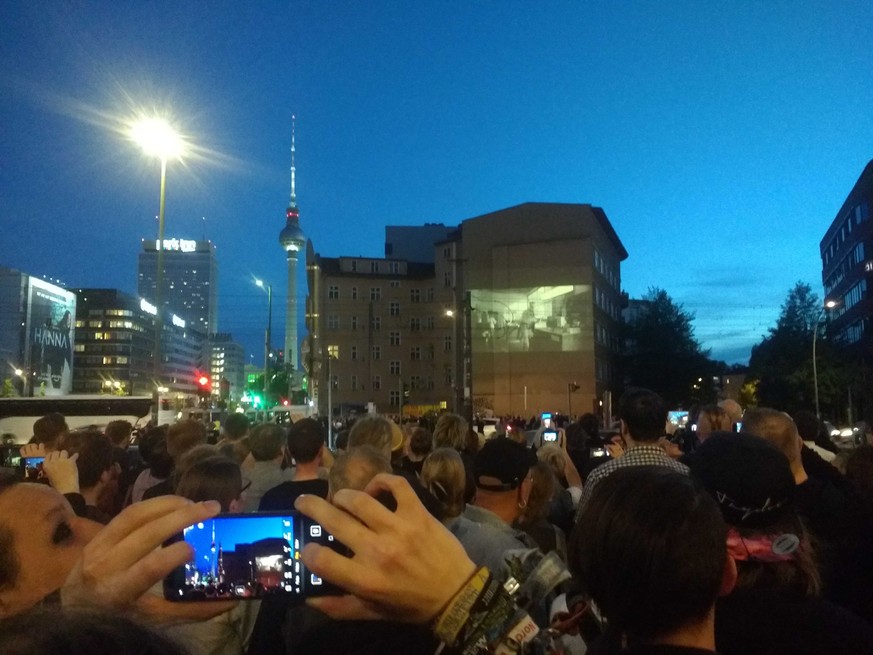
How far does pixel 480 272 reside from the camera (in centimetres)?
6625

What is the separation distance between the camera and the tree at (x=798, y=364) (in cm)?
5400

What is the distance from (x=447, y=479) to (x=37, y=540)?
2820 millimetres

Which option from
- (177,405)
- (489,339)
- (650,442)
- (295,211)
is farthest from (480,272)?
(295,211)

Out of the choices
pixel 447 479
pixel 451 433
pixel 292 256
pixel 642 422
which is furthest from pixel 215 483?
pixel 292 256

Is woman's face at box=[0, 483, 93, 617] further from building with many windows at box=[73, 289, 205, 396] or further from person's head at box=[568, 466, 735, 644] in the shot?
building with many windows at box=[73, 289, 205, 396]

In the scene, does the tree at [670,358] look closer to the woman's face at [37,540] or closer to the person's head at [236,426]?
the person's head at [236,426]

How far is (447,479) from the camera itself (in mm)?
4441

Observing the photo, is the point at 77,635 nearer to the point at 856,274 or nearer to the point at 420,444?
the point at 420,444

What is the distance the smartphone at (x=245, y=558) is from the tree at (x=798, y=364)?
57.2 meters

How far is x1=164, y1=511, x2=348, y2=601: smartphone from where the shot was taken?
187cm

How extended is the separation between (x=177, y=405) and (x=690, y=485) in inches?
1506

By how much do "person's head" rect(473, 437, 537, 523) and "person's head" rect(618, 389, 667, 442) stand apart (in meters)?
0.91

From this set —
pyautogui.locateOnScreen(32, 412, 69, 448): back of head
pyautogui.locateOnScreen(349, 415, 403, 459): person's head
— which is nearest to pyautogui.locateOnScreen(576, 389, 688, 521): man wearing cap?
pyautogui.locateOnScreen(349, 415, 403, 459): person's head

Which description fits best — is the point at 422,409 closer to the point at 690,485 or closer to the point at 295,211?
the point at 690,485
